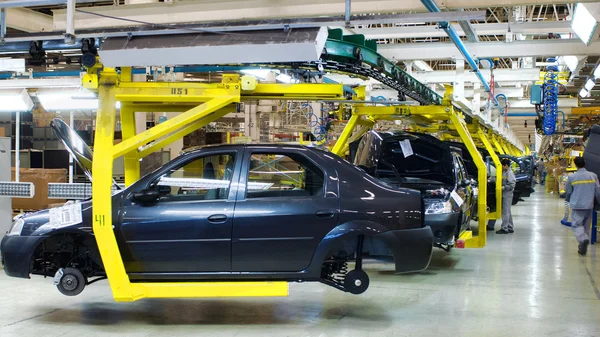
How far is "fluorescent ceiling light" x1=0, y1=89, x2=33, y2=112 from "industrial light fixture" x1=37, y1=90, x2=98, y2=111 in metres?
0.20

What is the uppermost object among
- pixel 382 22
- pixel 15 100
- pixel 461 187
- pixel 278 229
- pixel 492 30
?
pixel 492 30

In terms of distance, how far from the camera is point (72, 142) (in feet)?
19.7

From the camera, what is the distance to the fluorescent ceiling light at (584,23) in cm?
718

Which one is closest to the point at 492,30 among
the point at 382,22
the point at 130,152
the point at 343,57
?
the point at 343,57

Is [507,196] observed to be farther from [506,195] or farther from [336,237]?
[336,237]

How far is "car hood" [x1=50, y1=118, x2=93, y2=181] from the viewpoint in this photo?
19.4 feet

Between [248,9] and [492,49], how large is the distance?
4.02m

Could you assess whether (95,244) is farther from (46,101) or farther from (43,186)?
(43,186)

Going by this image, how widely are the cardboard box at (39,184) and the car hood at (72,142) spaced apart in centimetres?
434

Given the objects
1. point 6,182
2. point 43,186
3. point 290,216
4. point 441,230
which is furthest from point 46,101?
point 441,230

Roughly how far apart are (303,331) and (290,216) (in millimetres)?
968

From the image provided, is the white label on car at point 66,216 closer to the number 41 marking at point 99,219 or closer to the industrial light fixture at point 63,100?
the number 41 marking at point 99,219

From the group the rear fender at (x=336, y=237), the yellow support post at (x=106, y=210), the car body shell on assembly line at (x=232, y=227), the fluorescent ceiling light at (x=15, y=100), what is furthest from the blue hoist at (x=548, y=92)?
the yellow support post at (x=106, y=210)

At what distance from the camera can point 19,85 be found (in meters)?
8.55
